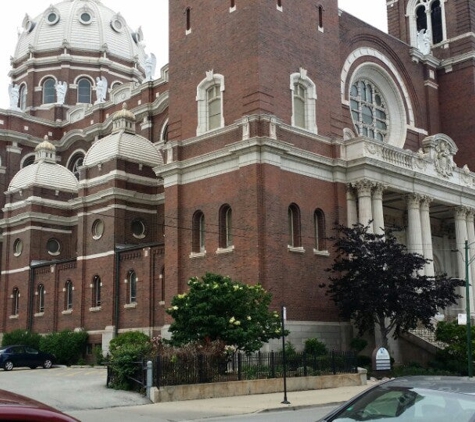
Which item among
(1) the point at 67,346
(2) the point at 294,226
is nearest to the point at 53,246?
(1) the point at 67,346

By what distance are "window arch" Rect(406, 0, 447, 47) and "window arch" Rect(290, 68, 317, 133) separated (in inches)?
749

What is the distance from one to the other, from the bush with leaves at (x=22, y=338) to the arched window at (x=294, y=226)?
1951cm

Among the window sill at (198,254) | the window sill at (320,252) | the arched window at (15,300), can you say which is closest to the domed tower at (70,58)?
the arched window at (15,300)

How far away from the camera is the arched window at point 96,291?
46156mm

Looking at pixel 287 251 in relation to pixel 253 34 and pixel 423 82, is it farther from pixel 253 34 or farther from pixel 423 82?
pixel 423 82

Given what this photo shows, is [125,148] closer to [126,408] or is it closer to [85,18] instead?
[126,408]

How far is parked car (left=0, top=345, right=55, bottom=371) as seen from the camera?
3800cm

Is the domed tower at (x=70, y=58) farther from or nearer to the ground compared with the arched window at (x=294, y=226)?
farther from the ground

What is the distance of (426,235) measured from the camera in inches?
1641

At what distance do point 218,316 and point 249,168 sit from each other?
10053mm

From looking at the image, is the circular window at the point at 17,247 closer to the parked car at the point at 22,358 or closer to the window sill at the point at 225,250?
the parked car at the point at 22,358

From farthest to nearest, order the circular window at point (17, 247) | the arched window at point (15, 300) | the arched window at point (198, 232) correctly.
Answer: the circular window at point (17, 247) → the arched window at point (15, 300) → the arched window at point (198, 232)

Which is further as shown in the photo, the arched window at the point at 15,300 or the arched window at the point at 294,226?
the arched window at the point at 15,300

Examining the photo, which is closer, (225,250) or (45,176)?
(225,250)
